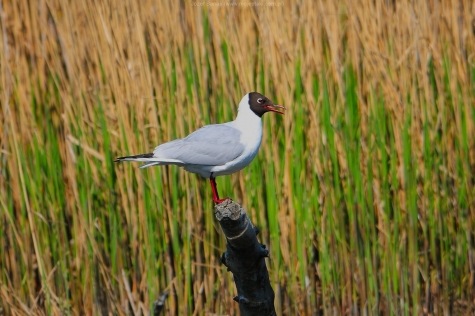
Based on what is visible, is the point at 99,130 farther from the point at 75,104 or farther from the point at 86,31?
the point at 86,31

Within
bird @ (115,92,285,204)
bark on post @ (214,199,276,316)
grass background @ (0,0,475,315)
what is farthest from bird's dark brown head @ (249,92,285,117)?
bark on post @ (214,199,276,316)

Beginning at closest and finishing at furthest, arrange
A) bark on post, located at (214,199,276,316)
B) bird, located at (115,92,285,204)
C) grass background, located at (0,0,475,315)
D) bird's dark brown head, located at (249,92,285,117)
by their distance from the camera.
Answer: bark on post, located at (214,199,276,316), bird, located at (115,92,285,204), bird's dark brown head, located at (249,92,285,117), grass background, located at (0,0,475,315)

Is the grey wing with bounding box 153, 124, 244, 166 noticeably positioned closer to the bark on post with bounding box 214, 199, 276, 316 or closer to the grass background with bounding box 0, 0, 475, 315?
the bark on post with bounding box 214, 199, 276, 316

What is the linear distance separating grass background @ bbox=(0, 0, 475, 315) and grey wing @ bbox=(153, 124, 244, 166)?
1.60 feet

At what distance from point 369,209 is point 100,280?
1.11m

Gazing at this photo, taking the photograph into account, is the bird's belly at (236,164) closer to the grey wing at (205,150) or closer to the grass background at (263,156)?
the grey wing at (205,150)

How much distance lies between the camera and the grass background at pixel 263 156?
9.93 ft

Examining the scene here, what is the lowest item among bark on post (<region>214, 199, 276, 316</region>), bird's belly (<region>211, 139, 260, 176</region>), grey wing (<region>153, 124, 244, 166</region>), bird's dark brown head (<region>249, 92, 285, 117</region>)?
bark on post (<region>214, 199, 276, 316</region>)

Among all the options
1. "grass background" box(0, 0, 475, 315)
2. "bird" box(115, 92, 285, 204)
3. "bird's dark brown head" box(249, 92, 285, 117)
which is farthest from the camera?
"grass background" box(0, 0, 475, 315)

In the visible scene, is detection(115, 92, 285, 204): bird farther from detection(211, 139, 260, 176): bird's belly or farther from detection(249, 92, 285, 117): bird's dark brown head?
detection(249, 92, 285, 117): bird's dark brown head

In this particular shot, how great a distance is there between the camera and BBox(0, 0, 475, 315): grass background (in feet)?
9.93

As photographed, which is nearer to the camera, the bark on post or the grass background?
the bark on post

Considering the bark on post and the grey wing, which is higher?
the grey wing

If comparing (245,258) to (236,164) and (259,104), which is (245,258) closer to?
(236,164)
